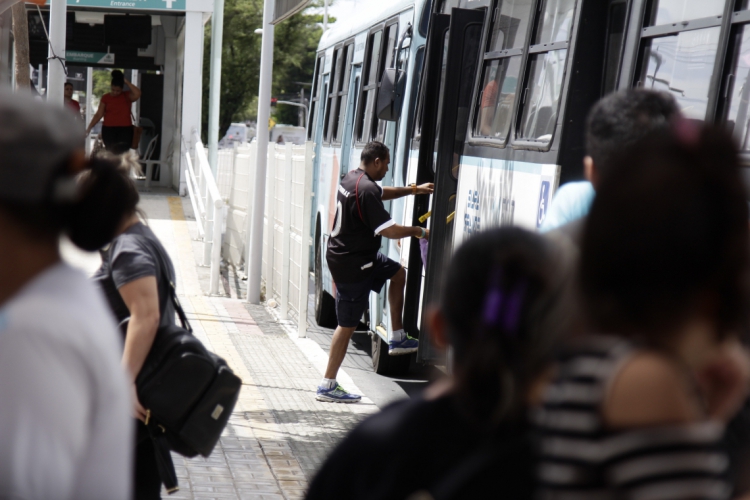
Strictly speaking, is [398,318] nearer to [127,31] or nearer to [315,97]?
[315,97]

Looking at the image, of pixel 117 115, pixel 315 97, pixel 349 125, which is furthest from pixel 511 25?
pixel 117 115

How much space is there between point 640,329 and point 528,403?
9.6 inches

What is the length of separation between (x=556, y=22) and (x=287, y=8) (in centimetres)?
536

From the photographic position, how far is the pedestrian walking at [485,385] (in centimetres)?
150

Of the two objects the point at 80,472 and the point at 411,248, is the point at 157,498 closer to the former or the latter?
the point at 80,472

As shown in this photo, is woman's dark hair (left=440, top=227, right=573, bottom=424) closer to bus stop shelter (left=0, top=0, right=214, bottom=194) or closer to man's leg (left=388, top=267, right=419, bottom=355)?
man's leg (left=388, top=267, right=419, bottom=355)

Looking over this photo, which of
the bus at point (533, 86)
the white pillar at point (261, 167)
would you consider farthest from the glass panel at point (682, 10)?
the white pillar at point (261, 167)

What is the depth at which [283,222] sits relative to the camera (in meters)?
11.9

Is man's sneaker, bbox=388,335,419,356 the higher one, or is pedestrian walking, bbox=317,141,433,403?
pedestrian walking, bbox=317,141,433,403

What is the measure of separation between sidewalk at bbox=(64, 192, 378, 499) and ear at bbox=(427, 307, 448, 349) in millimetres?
1329

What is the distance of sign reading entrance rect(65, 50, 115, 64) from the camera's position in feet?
77.9

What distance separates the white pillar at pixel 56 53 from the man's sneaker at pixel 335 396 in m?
3.03

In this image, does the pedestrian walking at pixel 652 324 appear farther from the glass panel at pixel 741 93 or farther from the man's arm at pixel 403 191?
the man's arm at pixel 403 191

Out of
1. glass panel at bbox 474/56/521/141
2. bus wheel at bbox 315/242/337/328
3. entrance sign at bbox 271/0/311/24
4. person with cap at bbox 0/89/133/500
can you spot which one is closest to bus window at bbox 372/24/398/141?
entrance sign at bbox 271/0/311/24
